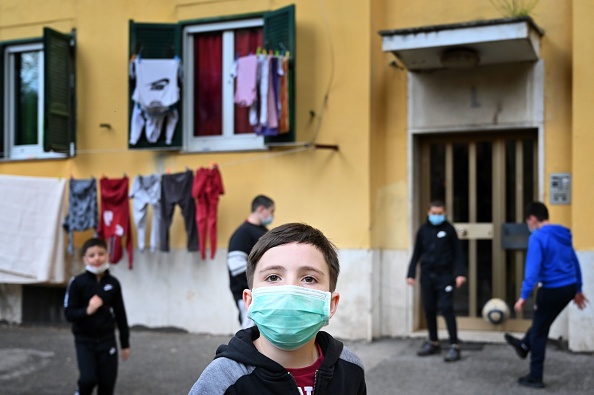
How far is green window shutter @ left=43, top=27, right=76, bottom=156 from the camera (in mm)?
10625

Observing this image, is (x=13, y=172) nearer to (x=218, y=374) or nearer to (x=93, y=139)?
(x=93, y=139)

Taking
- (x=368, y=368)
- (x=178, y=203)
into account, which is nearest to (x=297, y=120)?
(x=178, y=203)

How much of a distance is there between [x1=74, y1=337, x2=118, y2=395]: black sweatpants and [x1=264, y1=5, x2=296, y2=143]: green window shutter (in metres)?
4.38

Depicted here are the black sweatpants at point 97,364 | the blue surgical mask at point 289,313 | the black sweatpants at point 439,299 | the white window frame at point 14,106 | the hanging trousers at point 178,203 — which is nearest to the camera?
the blue surgical mask at point 289,313

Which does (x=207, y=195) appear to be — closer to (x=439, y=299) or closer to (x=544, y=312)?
(x=439, y=299)

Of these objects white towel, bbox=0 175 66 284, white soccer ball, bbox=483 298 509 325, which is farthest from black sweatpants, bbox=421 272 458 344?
white towel, bbox=0 175 66 284

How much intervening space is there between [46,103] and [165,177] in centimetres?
208

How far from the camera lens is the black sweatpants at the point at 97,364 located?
5.77 m

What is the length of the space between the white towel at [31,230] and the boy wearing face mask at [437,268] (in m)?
4.96

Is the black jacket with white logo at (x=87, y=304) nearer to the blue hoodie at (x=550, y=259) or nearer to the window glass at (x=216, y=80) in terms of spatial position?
the blue hoodie at (x=550, y=259)

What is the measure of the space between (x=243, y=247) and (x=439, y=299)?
101 inches

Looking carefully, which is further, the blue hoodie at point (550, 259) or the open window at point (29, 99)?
the open window at point (29, 99)

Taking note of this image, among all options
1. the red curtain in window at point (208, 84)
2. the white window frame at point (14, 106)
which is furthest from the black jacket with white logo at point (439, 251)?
the white window frame at point (14, 106)

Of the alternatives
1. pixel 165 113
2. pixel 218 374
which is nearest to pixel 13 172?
pixel 165 113
